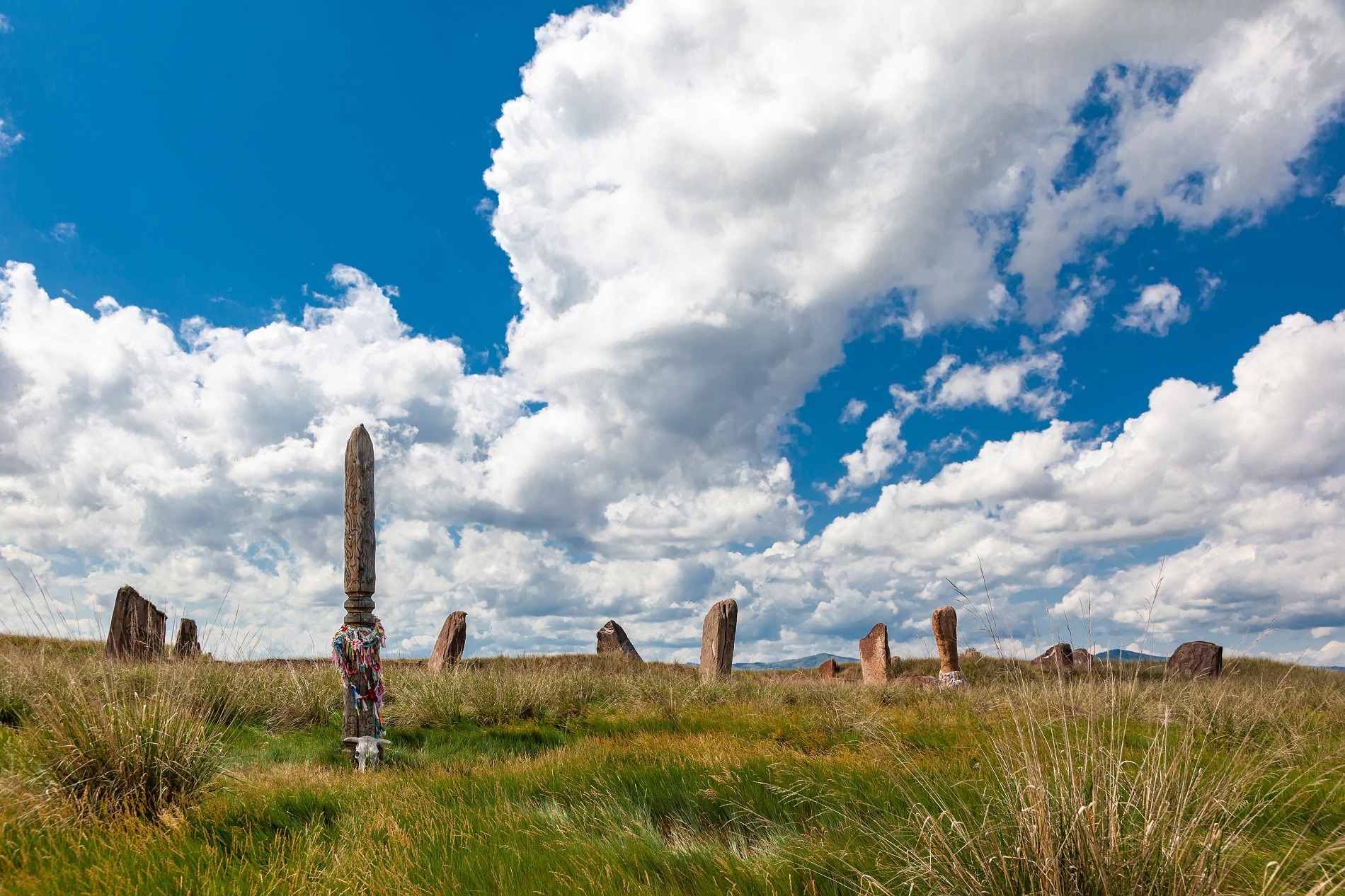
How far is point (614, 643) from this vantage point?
2184 centimetres

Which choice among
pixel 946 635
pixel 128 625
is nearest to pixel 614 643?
pixel 946 635

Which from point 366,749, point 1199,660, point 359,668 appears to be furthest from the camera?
point 1199,660

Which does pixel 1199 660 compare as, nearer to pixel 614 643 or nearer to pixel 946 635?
pixel 946 635

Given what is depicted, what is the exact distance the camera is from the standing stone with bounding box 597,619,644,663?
70.9ft

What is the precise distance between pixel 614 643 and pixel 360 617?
13821 millimetres

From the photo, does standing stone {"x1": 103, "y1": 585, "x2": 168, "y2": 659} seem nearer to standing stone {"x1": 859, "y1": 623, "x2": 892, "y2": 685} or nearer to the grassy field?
the grassy field

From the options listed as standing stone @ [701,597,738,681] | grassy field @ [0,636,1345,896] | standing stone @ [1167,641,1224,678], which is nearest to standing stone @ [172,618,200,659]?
grassy field @ [0,636,1345,896]

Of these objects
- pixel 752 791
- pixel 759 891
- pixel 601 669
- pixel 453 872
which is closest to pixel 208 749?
pixel 453 872

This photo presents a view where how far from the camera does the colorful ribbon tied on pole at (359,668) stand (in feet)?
27.6

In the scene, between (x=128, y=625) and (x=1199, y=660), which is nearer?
(x=128, y=625)

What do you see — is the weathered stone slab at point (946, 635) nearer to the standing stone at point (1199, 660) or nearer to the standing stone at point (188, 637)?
the standing stone at point (1199, 660)

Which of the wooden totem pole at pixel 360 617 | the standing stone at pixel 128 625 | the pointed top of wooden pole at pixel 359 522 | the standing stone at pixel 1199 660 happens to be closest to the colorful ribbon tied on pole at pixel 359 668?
the wooden totem pole at pixel 360 617

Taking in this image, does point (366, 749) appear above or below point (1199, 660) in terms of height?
above

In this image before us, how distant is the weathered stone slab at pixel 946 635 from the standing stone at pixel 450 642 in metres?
11.4
